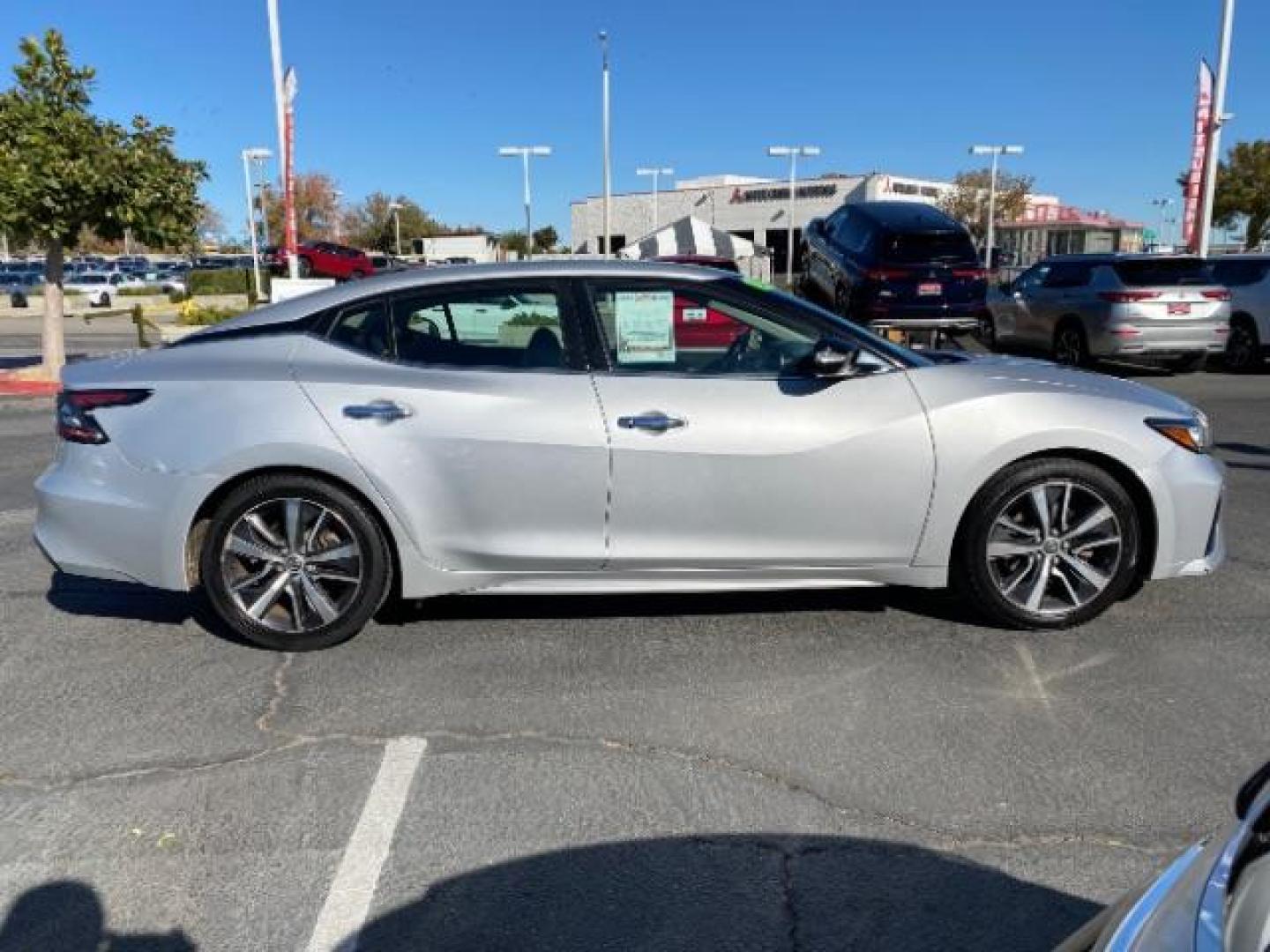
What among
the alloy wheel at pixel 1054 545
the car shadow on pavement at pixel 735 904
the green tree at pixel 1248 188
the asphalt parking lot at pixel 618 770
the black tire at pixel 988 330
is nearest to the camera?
the car shadow on pavement at pixel 735 904

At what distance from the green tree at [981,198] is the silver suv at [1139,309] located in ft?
159

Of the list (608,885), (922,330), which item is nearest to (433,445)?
(608,885)

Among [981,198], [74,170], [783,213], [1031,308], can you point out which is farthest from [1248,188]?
[74,170]

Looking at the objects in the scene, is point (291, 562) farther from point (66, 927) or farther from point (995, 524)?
point (995, 524)

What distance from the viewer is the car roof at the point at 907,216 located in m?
14.0

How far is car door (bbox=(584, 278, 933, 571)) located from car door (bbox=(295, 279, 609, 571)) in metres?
0.14

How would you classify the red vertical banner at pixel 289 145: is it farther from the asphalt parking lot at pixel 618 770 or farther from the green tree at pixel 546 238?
the green tree at pixel 546 238

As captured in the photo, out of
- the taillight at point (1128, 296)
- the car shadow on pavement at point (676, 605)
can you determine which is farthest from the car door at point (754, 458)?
the taillight at point (1128, 296)

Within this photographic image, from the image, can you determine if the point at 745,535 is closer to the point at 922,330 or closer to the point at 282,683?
the point at 282,683

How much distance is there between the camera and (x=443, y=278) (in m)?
4.29

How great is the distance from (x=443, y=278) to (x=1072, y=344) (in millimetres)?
11989

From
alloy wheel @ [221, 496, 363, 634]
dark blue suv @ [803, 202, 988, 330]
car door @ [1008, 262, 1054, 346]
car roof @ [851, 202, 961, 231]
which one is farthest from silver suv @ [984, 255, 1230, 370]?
alloy wheel @ [221, 496, 363, 634]

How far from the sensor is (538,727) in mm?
3520

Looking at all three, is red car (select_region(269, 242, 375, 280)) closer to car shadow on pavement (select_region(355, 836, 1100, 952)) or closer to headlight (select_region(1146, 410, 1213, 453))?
headlight (select_region(1146, 410, 1213, 453))
